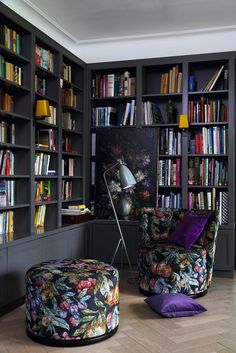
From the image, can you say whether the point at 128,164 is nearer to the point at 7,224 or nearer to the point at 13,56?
the point at 7,224

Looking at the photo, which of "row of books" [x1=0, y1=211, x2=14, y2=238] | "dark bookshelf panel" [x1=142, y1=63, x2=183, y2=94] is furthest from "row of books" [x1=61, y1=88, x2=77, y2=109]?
"row of books" [x1=0, y1=211, x2=14, y2=238]

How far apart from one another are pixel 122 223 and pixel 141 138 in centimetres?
110

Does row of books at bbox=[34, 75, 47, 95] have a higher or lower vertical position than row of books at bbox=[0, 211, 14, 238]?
higher

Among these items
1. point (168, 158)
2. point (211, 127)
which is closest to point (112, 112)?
point (168, 158)

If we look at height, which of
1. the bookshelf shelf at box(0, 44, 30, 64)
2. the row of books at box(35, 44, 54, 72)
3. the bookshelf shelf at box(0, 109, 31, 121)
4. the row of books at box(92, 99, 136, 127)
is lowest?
the bookshelf shelf at box(0, 109, 31, 121)

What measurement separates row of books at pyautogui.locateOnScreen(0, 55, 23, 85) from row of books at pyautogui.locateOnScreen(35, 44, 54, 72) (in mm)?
286

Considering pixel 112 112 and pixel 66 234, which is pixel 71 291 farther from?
pixel 112 112

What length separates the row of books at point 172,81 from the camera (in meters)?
5.36

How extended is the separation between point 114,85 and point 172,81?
776mm

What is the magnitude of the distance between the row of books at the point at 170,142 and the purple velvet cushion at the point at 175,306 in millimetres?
2190

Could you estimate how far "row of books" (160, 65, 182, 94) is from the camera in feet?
17.6

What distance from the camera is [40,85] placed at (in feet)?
15.3

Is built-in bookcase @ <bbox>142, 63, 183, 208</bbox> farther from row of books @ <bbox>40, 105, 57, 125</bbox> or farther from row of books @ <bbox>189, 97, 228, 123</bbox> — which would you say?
row of books @ <bbox>40, 105, 57, 125</bbox>

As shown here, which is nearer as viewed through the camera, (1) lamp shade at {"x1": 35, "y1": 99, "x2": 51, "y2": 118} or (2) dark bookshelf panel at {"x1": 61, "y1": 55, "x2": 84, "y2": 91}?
(1) lamp shade at {"x1": 35, "y1": 99, "x2": 51, "y2": 118}
